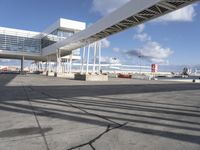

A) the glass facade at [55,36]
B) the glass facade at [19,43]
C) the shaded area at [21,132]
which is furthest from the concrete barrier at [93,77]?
the glass facade at [19,43]

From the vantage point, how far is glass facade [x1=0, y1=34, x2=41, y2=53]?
5572 cm

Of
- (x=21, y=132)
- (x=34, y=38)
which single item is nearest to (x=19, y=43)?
(x=34, y=38)

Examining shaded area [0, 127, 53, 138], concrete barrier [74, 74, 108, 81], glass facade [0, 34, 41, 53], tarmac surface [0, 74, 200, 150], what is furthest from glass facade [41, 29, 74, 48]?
shaded area [0, 127, 53, 138]

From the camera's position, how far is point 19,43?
58062 millimetres

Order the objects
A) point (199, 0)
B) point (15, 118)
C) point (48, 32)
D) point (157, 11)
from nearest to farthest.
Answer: point (15, 118)
point (199, 0)
point (157, 11)
point (48, 32)

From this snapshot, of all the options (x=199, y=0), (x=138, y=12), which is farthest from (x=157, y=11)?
(x=199, y=0)

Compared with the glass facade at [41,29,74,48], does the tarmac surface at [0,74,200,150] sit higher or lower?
lower

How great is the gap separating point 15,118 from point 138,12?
1411 centimetres

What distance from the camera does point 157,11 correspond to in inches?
682

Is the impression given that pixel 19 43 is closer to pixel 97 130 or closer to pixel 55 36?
pixel 55 36

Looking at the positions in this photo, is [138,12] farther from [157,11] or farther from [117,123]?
[117,123]

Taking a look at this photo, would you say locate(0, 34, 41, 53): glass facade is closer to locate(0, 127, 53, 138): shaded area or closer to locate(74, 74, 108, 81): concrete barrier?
locate(74, 74, 108, 81): concrete barrier

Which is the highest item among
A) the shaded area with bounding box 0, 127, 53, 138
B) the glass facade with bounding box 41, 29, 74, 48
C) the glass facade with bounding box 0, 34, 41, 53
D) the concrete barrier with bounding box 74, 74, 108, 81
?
the glass facade with bounding box 41, 29, 74, 48

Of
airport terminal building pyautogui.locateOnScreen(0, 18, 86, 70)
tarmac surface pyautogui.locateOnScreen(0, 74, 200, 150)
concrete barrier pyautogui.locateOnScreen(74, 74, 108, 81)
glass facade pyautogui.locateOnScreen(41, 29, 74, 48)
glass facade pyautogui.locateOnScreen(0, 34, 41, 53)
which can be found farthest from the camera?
glass facade pyautogui.locateOnScreen(41, 29, 74, 48)
